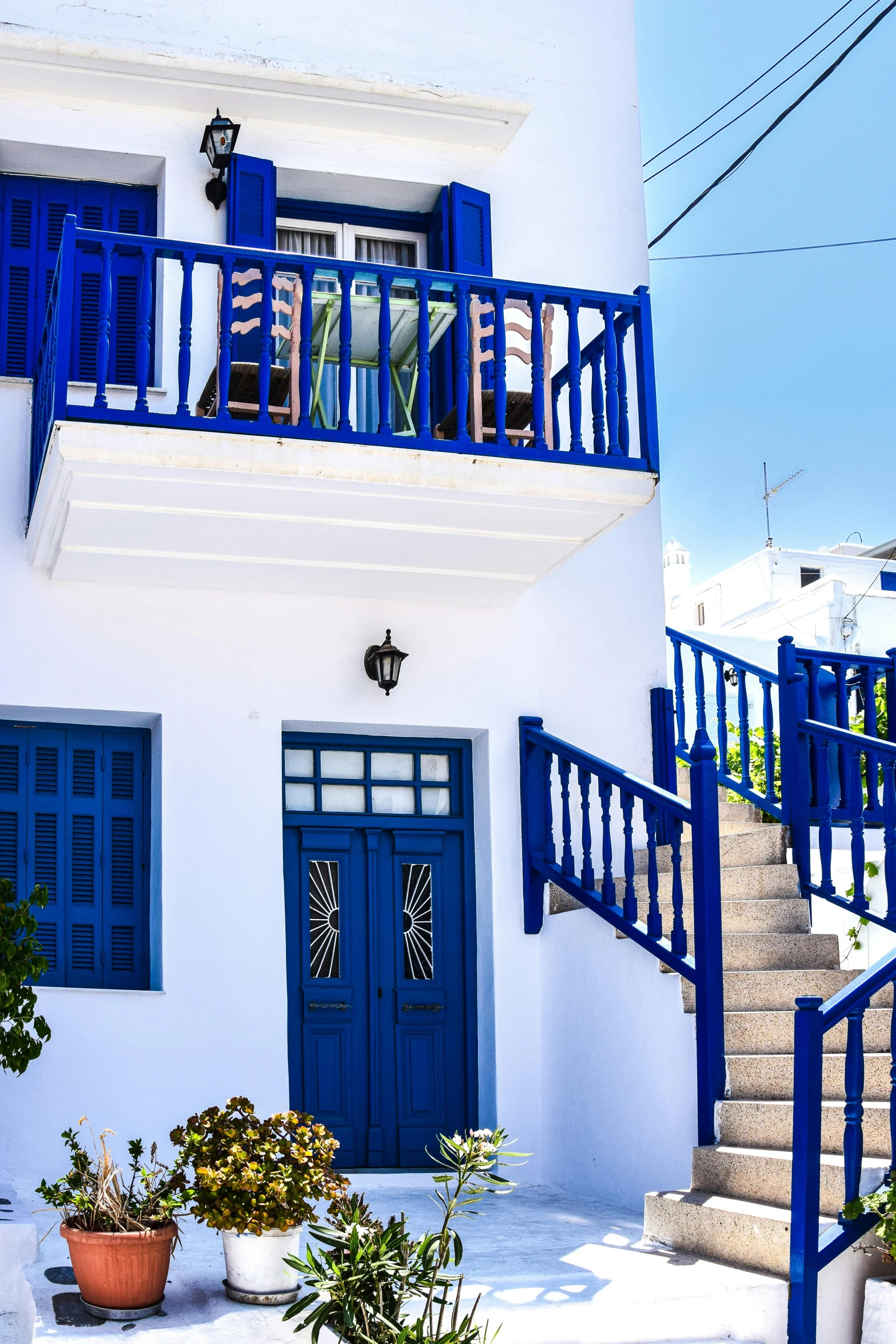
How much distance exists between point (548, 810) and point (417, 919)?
1.03 metres

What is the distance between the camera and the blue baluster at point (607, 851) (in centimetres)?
777

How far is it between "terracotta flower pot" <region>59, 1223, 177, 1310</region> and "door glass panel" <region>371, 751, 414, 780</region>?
4.21 m

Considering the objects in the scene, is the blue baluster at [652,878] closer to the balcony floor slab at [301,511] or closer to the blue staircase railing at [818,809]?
the blue staircase railing at [818,809]

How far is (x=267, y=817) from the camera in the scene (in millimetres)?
8461

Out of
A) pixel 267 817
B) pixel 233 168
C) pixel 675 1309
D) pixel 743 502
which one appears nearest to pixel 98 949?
pixel 267 817

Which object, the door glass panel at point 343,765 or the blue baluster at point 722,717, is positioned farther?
the blue baluster at point 722,717

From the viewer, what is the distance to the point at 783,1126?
6297mm

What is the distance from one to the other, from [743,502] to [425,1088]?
60.9ft

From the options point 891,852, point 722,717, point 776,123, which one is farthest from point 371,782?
point 776,123

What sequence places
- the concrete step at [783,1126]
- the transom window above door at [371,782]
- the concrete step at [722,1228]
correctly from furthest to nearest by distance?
the transom window above door at [371,782]
the concrete step at [783,1126]
the concrete step at [722,1228]

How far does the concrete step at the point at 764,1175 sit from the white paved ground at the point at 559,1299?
37 centimetres

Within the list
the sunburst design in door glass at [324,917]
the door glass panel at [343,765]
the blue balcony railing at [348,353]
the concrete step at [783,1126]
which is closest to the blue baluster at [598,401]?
the blue balcony railing at [348,353]

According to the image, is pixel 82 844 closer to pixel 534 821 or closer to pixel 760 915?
pixel 534 821

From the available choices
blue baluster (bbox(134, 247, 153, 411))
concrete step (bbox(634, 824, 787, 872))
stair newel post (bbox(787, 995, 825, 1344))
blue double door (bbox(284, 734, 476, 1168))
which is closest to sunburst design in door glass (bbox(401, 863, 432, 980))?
blue double door (bbox(284, 734, 476, 1168))
